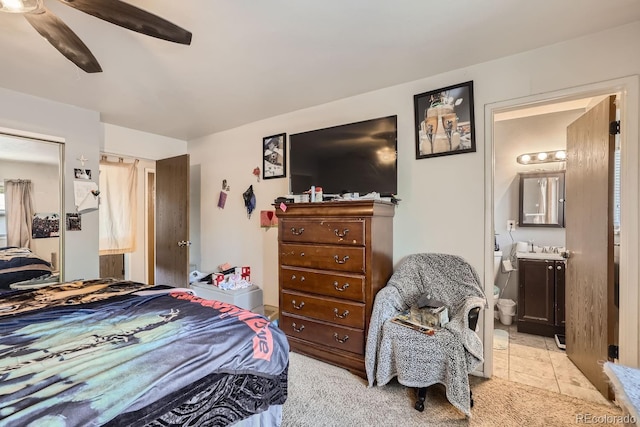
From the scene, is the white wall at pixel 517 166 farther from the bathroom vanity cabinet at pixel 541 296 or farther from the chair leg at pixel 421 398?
the chair leg at pixel 421 398

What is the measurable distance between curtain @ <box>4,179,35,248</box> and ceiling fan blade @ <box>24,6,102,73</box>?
1.74 metres

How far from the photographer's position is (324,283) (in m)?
2.33

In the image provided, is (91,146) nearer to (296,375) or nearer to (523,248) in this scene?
(296,375)

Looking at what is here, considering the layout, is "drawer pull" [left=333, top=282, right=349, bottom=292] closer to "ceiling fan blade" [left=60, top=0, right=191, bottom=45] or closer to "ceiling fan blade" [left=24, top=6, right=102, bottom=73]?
"ceiling fan blade" [left=60, top=0, right=191, bottom=45]

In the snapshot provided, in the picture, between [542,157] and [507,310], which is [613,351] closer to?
[507,310]

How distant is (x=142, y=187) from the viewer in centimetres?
474

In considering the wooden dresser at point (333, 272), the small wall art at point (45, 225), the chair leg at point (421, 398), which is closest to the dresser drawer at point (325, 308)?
the wooden dresser at point (333, 272)

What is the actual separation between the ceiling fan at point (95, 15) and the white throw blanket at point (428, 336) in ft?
6.63

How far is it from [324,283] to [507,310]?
2.31 metres

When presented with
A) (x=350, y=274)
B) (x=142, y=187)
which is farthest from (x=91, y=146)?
(x=350, y=274)

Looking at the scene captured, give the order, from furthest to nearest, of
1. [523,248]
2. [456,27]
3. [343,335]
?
[523,248] → [343,335] → [456,27]

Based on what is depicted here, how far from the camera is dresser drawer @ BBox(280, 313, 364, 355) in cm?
219

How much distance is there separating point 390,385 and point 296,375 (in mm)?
697

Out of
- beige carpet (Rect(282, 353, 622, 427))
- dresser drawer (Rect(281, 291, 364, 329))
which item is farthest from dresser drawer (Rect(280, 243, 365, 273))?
beige carpet (Rect(282, 353, 622, 427))
